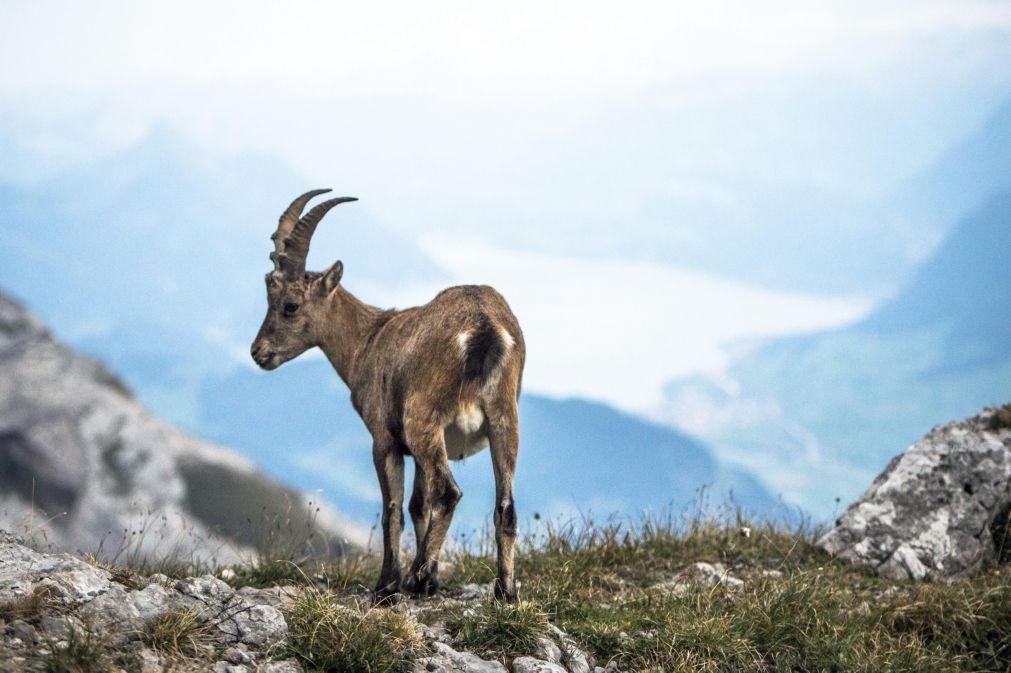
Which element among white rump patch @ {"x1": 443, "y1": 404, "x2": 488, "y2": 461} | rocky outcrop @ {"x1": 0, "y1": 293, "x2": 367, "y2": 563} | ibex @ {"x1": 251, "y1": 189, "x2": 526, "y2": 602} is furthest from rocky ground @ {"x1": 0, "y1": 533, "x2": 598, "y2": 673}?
rocky outcrop @ {"x1": 0, "y1": 293, "x2": 367, "y2": 563}

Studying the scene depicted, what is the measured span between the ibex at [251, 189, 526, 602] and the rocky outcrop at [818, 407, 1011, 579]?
484cm

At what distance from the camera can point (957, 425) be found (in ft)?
44.9

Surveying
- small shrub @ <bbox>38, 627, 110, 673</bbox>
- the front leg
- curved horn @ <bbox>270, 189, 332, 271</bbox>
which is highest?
curved horn @ <bbox>270, 189, 332, 271</bbox>

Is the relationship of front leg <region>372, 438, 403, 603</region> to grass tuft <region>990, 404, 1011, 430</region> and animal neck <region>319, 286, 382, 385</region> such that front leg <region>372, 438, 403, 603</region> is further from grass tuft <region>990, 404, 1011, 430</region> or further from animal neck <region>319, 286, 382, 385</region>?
grass tuft <region>990, 404, 1011, 430</region>

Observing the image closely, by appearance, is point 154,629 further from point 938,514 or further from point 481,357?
point 938,514

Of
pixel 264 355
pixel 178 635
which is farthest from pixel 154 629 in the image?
pixel 264 355

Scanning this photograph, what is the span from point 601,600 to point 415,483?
1933mm

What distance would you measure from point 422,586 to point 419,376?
1720 millimetres

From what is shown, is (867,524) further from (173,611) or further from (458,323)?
(173,611)

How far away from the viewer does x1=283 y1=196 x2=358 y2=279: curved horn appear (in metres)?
11.1

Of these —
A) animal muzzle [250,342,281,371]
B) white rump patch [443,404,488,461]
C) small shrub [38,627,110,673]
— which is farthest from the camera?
animal muzzle [250,342,281,371]

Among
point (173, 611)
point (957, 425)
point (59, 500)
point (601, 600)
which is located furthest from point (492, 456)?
point (59, 500)

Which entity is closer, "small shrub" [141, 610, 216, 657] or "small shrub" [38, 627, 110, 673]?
"small shrub" [38, 627, 110, 673]

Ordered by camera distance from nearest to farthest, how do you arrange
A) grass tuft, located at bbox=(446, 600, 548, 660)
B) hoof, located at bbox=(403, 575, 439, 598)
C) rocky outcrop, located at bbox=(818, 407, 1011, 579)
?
grass tuft, located at bbox=(446, 600, 548, 660) < hoof, located at bbox=(403, 575, 439, 598) < rocky outcrop, located at bbox=(818, 407, 1011, 579)
